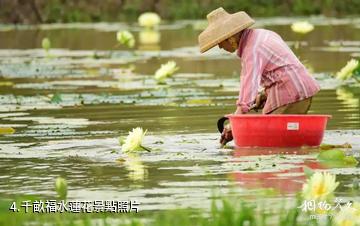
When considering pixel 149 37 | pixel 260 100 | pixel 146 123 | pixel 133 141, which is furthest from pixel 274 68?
pixel 149 37

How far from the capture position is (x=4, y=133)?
1409 centimetres

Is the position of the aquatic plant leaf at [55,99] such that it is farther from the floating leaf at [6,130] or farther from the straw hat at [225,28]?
the straw hat at [225,28]

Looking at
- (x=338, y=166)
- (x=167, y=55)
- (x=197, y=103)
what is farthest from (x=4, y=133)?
(x=167, y=55)

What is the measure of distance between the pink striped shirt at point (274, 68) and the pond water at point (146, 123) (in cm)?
56

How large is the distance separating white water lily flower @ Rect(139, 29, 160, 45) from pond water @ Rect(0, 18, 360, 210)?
1493mm

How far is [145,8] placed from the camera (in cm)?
3950

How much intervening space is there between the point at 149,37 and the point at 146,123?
17543mm

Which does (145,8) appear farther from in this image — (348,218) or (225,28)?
(348,218)

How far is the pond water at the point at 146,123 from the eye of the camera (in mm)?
10125

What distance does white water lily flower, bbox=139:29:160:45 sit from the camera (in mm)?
30141

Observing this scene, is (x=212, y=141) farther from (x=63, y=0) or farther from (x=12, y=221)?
(x=63, y=0)

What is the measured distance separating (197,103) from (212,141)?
3.64 metres

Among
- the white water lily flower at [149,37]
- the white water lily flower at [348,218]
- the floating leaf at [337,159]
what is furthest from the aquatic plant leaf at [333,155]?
the white water lily flower at [149,37]

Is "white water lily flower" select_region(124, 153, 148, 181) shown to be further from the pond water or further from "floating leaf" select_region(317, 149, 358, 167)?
"floating leaf" select_region(317, 149, 358, 167)
